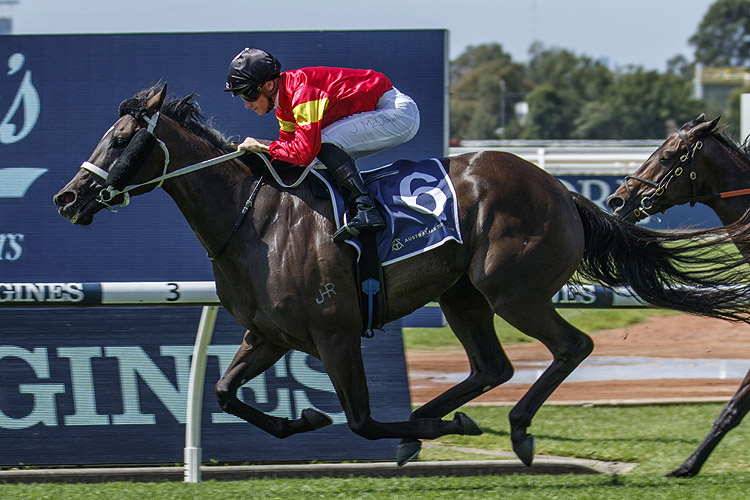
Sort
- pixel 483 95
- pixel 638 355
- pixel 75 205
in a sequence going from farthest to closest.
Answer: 1. pixel 483 95
2. pixel 638 355
3. pixel 75 205

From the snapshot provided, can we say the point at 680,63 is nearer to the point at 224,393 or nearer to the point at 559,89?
the point at 559,89

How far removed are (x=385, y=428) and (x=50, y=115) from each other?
4.66m

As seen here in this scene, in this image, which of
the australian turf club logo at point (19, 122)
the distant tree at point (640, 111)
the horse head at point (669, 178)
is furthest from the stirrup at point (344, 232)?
the distant tree at point (640, 111)

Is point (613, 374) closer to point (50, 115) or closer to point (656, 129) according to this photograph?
point (50, 115)

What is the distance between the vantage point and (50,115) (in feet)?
25.3

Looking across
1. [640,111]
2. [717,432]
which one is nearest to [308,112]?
[717,432]

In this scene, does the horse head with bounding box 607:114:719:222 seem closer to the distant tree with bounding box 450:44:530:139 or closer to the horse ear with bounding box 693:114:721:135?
the horse ear with bounding box 693:114:721:135

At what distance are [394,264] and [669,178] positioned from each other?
184 cm

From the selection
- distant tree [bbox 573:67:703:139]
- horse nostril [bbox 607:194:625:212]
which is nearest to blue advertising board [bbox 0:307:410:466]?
horse nostril [bbox 607:194:625:212]

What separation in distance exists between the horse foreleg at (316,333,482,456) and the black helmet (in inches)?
44.5

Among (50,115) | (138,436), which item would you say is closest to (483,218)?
(138,436)

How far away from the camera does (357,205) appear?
4.17 meters

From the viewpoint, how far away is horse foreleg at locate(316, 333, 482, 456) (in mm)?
4148

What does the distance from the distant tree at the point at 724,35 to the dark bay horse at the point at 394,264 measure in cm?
10075
